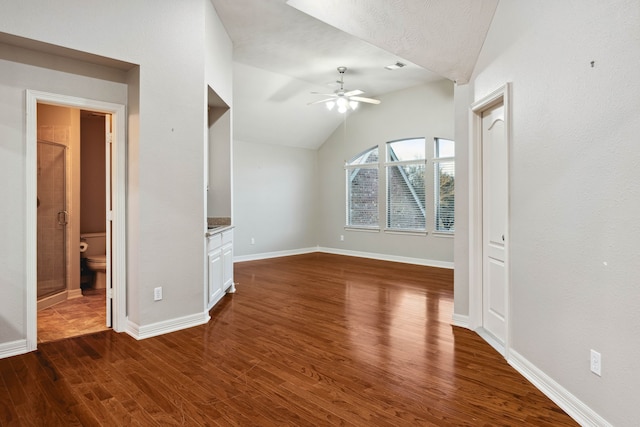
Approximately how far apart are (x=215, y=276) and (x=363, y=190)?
4988 millimetres

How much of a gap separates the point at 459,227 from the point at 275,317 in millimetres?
2198

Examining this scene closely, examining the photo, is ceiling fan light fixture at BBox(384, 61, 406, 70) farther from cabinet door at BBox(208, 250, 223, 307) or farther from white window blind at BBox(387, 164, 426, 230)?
cabinet door at BBox(208, 250, 223, 307)

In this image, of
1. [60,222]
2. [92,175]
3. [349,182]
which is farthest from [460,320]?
[92,175]

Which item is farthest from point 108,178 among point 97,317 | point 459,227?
point 459,227

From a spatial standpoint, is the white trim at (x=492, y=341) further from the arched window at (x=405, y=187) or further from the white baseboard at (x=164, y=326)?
the arched window at (x=405, y=187)

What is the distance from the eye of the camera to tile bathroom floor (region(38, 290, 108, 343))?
3512 millimetres

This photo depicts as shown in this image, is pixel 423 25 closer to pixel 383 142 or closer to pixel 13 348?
pixel 13 348

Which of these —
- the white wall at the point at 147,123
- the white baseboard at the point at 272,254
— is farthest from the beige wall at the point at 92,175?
the white wall at the point at 147,123

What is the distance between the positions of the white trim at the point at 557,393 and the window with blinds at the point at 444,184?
4.48 m

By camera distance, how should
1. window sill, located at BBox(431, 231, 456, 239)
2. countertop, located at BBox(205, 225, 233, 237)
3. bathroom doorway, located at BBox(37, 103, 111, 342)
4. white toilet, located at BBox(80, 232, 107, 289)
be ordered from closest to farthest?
1. countertop, located at BBox(205, 225, 233, 237)
2. bathroom doorway, located at BBox(37, 103, 111, 342)
3. white toilet, located at BBox(80, 232, 107, 289)
4. window sill, located at BBox(431, 231, 456, 239)

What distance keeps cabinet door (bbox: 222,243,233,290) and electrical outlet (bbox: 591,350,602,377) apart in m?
3.84

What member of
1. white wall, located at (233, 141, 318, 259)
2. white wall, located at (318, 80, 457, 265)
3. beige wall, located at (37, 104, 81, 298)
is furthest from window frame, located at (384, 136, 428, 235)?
beige wall, located at (37, 104, 81, 298)

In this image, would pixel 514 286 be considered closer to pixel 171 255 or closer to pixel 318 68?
pixel 171 255

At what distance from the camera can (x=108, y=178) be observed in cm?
363
